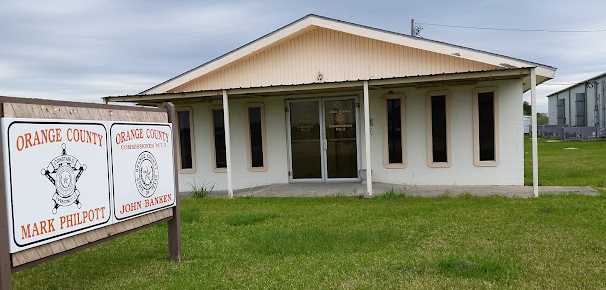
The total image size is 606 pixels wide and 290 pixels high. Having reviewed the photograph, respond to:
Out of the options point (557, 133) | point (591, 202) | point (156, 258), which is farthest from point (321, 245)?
point (557, 133)

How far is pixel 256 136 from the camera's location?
13648 mm

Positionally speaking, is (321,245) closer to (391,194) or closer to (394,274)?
(394,274)

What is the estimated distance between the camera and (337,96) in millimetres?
12781

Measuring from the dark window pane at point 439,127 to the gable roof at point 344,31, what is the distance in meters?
1.23

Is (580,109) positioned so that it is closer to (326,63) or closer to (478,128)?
(478,128)

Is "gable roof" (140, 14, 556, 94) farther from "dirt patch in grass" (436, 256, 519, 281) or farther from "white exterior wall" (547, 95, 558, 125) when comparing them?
"white exterior wall" (547, 95, 558, 125)

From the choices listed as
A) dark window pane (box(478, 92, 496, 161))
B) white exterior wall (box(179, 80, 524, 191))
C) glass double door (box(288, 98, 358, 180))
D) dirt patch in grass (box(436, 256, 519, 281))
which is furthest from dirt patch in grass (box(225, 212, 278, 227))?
dark window pane (box(478, 92, 496, 161))

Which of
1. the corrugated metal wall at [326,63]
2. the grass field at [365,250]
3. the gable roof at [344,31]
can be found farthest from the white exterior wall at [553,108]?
the grass field at [365,250]

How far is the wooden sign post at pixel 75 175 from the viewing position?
3721mm

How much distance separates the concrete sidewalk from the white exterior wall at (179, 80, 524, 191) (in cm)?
34

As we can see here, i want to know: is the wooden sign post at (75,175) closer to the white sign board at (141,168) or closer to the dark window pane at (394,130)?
the white sign board at (141,168)

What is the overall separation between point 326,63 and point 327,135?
1.75 meters

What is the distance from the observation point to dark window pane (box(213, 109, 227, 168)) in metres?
13.9

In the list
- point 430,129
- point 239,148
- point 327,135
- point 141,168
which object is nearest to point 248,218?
point 141,168
